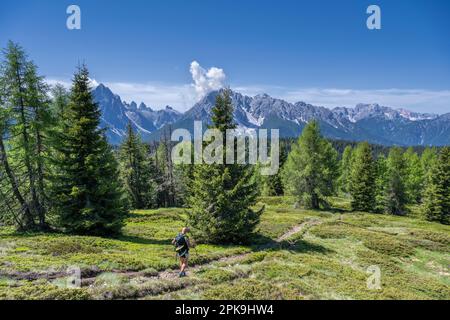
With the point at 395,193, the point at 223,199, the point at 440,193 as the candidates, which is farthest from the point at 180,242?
the point at 395,193

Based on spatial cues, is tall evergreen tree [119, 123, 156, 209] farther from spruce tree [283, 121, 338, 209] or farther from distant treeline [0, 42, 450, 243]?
spruce tree [283, 121, 338, 209]

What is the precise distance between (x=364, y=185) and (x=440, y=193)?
13262 millimetres

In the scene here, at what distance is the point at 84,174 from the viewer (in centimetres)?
2503

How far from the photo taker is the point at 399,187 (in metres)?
61.7

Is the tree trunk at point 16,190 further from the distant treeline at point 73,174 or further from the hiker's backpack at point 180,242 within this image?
the hiker's backpack at point 180,242

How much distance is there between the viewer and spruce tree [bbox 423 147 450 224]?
52031 millimetres

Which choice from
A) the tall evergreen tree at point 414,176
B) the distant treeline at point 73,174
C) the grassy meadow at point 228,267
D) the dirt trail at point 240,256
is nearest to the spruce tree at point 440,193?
the tall evergreen tree at point 414,176

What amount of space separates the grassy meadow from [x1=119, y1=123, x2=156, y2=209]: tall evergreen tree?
87.8 ft

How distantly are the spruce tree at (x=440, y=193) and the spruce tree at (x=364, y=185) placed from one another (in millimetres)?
9600

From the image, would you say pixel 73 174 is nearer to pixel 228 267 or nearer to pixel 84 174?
pixel 84 174

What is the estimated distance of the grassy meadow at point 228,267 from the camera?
1359 cm

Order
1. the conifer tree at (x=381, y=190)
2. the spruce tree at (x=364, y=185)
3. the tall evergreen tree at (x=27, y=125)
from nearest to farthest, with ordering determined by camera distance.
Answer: the tall evergreen tree at (x=27, y=125) < the spruce tree at (x=364, y=185) < the conifer tree at (x=381, y=190)
